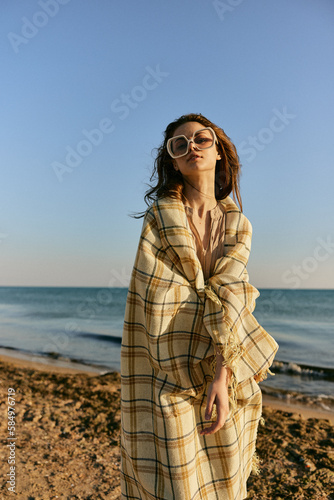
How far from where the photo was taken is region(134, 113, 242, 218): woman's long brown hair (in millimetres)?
2184

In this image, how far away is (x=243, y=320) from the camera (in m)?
1.75

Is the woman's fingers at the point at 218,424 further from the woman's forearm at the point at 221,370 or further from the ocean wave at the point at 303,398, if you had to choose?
the ocean wave at the point at 303,398

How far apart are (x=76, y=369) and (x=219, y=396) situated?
7.62 metres

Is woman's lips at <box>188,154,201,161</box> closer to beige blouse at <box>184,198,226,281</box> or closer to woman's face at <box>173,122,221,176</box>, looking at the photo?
woman's face at <box>173,122,221,176</box>

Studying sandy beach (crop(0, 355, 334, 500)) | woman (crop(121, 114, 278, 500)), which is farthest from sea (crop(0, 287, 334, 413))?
woman (crop(121, 114, 278, 500))

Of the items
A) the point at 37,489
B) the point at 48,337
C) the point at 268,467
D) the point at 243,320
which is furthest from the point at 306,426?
the point at 48,337

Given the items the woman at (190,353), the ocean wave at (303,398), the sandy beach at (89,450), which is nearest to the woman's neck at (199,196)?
the woman at (190,353)

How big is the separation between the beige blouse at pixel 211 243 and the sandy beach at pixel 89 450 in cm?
204

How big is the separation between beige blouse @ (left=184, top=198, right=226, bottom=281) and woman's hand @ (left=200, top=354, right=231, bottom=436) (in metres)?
0.49

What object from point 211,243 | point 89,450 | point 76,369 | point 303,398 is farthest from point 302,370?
point 211,243

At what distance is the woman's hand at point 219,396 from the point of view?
1625mm

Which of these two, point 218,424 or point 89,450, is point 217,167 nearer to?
point 218,424

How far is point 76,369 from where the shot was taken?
862 cm

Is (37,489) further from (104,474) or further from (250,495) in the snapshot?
(250,495)
